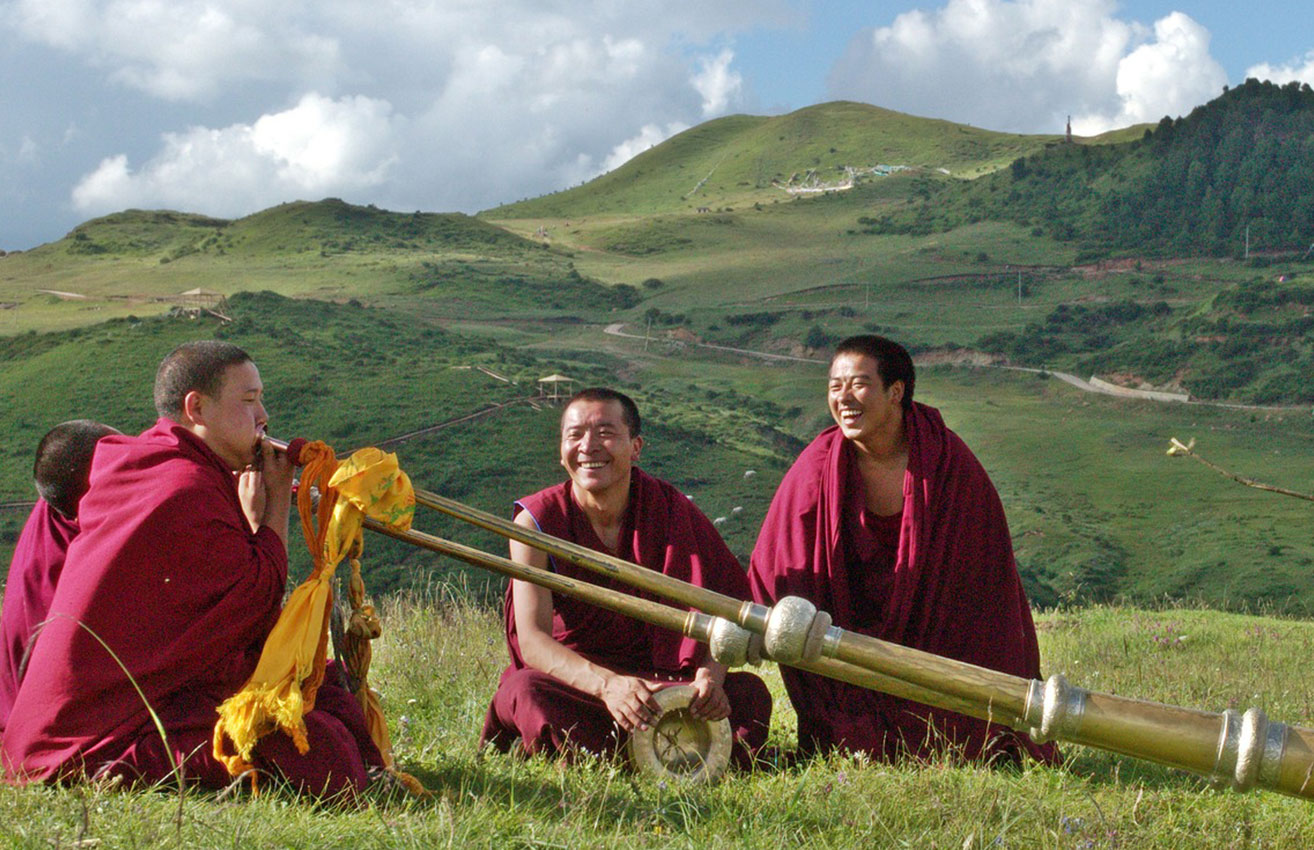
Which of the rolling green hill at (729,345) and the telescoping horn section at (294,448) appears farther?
the rolling green hill at (729,345)

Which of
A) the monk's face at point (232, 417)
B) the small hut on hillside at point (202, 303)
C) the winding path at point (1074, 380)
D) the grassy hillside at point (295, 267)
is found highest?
the grassy hillside at point (295, 267)

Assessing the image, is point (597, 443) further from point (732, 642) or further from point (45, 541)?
point (45, 541)

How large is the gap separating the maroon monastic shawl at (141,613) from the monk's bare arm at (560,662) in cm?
103

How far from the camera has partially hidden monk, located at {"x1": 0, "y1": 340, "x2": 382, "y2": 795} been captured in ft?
11.5

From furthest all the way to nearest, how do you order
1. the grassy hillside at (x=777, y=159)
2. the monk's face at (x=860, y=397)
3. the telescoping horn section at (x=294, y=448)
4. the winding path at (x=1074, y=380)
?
the grassy hillside at (x=777, y=159) < the winding path at (x=1074, y=380) < the monk's face at (x=860, y=397) < the telescoping horn section at (x=294, y=448)

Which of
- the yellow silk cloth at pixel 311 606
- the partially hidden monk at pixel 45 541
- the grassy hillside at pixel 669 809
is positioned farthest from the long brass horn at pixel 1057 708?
the partially hidden monk at pixel 45 541

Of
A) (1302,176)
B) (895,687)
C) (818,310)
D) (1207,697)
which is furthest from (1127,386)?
(895,687)

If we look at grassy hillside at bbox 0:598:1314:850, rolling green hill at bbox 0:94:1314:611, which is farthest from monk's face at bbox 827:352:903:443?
rolling green hill at bbox 0:94:1314:611

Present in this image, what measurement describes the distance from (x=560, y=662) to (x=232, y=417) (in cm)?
144

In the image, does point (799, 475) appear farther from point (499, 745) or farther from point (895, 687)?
point (895, 687)

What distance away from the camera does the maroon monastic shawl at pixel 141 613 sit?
350 cm

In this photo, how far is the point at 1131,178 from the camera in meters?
58.3

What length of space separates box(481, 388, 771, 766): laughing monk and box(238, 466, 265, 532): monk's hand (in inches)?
38.5

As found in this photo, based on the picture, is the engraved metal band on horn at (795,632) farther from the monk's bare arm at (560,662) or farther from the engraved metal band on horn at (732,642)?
the monk's bare arm at (560,662)
